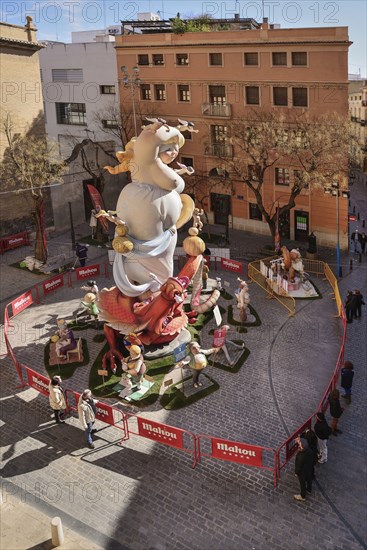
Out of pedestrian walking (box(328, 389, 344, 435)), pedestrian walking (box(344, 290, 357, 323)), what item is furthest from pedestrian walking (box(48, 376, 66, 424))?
pedestrian walking (box(344, 290, 357, 323))

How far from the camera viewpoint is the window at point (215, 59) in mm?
34312

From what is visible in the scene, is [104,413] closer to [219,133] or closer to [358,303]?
[358,303]

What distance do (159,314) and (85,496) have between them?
22.6 ft

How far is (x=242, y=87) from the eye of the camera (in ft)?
111

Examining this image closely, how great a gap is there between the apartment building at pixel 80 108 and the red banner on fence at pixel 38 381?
20.4 meters

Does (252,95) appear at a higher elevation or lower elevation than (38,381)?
higher

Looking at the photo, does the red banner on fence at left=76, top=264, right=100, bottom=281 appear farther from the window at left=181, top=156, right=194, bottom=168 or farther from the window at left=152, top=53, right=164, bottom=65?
the window at left=152, top=53, right=164, bottom=65

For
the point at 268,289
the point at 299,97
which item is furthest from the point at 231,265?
the point at 299,97

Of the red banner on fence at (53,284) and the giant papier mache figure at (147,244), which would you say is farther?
the red banner on fence at (53,284)

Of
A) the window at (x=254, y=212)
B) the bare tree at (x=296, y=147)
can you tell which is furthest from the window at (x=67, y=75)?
the window at (x=254, y=212)

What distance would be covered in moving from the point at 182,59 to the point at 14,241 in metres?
16.2

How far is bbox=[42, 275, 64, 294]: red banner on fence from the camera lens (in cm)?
2597

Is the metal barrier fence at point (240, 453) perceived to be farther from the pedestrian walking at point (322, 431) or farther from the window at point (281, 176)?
the window at point (281, 176)

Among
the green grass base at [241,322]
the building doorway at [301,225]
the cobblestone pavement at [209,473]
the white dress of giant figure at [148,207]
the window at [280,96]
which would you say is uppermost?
the window at [280,96]
